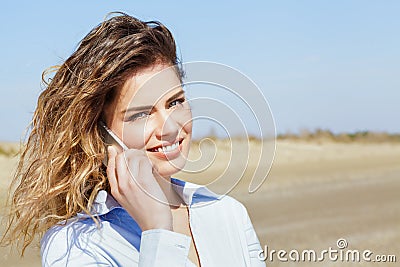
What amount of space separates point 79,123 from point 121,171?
0.34m

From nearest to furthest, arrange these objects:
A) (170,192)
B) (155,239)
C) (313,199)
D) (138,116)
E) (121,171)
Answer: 1. (155,239)
2. (121,171)
3. (138,116)
4. (170,192)
5. (313,199)

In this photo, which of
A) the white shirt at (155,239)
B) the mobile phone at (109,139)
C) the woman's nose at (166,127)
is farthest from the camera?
the mobile phone at (109,139)

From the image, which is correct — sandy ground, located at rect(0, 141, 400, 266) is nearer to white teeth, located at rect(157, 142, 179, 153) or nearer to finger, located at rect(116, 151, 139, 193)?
white teeth, located at rect(157, 142, 179, 153)

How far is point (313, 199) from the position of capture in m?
13.8

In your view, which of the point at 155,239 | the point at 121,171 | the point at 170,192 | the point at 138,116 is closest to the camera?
the point at 155,239

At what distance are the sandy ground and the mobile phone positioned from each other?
27 centimetres

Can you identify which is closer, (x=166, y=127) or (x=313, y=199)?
(x=166, y=127)

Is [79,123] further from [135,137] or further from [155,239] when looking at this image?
[155,239]

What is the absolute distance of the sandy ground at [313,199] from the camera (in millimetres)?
2525

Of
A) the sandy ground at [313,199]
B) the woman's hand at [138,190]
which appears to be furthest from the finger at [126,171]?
the sandy ground at [313,199]

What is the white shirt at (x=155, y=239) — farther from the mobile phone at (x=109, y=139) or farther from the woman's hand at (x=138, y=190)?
the mobile phone at (x=109, y=139)

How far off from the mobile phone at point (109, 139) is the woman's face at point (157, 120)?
2 centimetres

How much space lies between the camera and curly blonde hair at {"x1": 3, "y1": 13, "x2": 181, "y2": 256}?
251 centimetres

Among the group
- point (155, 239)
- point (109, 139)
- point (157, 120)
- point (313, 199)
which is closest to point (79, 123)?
point (109, 139)
